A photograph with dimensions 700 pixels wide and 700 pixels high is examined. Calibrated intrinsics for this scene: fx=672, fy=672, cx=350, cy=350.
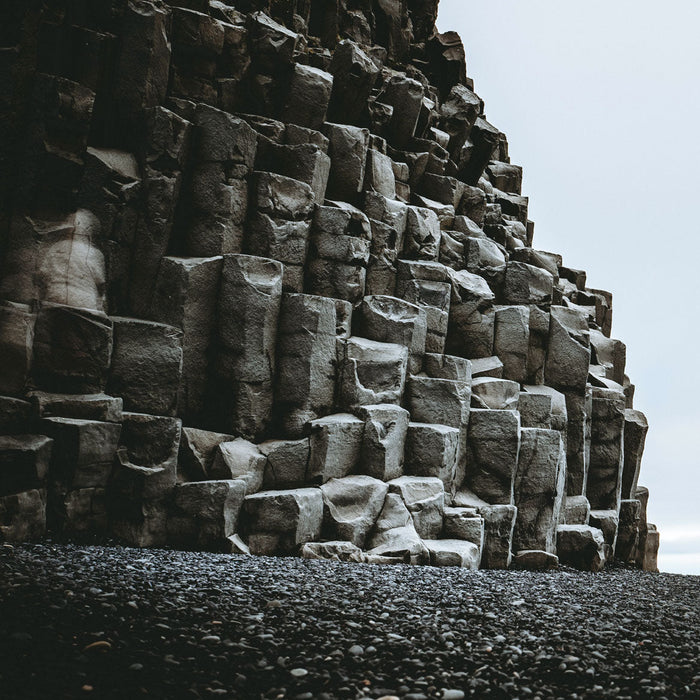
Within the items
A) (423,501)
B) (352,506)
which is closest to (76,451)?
(352,506)

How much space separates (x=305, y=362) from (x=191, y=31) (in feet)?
32.8

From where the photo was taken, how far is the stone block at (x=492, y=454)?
64.2 ft

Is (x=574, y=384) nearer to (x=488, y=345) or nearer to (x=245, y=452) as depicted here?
(x=488, y=345)

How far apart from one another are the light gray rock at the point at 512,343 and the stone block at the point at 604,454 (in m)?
4.68

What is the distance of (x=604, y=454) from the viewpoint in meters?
26.0

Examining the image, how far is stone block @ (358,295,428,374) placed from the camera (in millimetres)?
19314

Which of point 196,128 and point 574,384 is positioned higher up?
point 196,128

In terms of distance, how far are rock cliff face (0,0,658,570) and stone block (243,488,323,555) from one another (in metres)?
0.04

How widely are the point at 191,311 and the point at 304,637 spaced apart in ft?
36.0

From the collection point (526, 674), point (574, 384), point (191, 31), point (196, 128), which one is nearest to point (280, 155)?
point (196, 128)

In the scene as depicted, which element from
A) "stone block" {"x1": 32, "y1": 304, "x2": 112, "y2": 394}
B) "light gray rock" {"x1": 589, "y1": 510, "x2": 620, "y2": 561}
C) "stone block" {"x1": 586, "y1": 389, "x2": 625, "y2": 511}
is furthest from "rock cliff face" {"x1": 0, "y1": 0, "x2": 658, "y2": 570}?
"stone block" {"x1": 586, "y1": 389, "x2": 625, "y2": 511}

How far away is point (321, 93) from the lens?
20906 millimetres

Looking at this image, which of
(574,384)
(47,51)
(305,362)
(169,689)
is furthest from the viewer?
(574,384)

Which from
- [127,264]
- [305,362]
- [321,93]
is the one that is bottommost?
[305,362]
